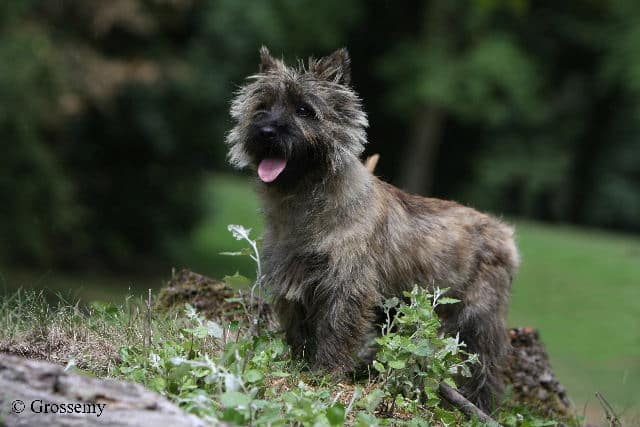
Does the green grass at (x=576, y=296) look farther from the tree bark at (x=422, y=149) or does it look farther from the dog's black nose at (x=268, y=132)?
the dog's black nose at (x=268, y=132)

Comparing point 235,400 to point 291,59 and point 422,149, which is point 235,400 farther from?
point 422,149

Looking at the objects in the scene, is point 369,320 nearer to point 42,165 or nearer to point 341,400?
point 341,400

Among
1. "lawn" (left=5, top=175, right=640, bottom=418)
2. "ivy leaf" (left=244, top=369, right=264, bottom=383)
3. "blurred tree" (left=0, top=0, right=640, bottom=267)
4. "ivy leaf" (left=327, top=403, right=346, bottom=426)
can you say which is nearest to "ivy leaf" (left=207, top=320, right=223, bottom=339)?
"ivy leaf" (left=244, top=369, right=264, bottom=383)

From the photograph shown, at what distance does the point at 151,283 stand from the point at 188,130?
149 inches

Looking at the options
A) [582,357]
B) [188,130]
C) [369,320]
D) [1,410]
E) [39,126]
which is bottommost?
[1,410]

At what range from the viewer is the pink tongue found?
601 cm

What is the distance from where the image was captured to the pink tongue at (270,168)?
6.01 m

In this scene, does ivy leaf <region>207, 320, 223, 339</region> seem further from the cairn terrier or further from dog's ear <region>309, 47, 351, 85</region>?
dog's ear <region>309, 47, 351, 85</region>

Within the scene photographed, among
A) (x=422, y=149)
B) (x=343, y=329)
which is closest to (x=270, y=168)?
(x=343, y=329)

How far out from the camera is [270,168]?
238 inches

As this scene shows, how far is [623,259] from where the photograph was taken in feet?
72.5

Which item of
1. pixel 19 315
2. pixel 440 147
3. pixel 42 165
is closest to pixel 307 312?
pixel 19 315

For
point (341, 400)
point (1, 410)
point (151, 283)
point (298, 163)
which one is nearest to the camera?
point (1, 410)

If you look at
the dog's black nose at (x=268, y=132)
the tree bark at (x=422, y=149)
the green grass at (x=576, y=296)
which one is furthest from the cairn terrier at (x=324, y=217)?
the tree bark at (x=422, y=149)
